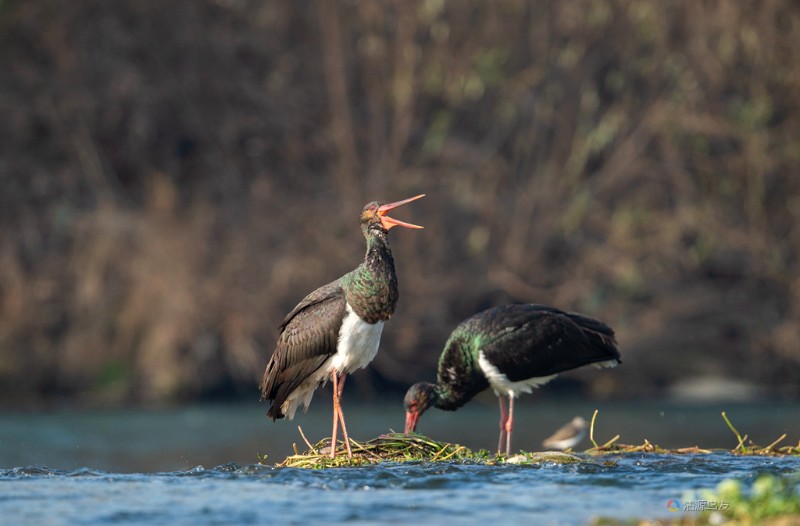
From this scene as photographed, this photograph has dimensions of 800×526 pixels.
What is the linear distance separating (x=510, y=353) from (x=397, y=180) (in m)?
11.4

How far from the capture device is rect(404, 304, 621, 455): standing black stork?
11.3 metres

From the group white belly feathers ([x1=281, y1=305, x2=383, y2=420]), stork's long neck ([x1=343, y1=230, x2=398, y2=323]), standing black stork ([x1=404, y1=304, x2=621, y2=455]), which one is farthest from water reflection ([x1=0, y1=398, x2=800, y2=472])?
stork's long neck ([x1=343, y1=230, x2=398, y2=323])

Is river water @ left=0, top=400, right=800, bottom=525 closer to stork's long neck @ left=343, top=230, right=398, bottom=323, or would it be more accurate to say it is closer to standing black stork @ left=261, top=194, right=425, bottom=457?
standing black stork @ left=261, top=194, right=425, bottom=457

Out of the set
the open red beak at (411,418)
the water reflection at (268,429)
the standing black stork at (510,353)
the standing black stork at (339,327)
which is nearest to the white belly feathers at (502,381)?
the standing black stork at (510,353)

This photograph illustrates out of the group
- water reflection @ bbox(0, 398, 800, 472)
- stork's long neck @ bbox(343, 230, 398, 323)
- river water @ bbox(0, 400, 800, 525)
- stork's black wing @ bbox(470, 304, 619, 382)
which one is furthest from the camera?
water reflection @ bbox(0, 398, 800, 472)

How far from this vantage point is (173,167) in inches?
914

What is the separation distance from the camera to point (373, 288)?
9234mm

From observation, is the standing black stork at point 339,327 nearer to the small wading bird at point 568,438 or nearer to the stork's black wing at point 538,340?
the stork's black wing at point 538,340

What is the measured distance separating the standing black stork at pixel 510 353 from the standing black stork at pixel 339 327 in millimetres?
1795

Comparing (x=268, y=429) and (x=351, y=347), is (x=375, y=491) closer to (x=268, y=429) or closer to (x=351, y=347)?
(x=351, y=347)

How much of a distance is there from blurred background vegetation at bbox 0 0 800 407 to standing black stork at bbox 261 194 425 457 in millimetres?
10645

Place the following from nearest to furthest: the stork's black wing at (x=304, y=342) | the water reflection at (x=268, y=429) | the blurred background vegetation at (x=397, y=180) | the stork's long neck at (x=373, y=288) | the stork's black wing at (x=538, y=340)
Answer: the stork's long neck at (x=373, y=288) → the stork's black wing at (x=304, y=342) → the stork's black wing at (x=538, y=340) → the water reflection at (x=268, y=429) → the blurred background vegetation at (x=397, y=180)

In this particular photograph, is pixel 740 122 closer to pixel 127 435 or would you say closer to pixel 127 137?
pixel 127 137

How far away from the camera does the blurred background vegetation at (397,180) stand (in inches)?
832
